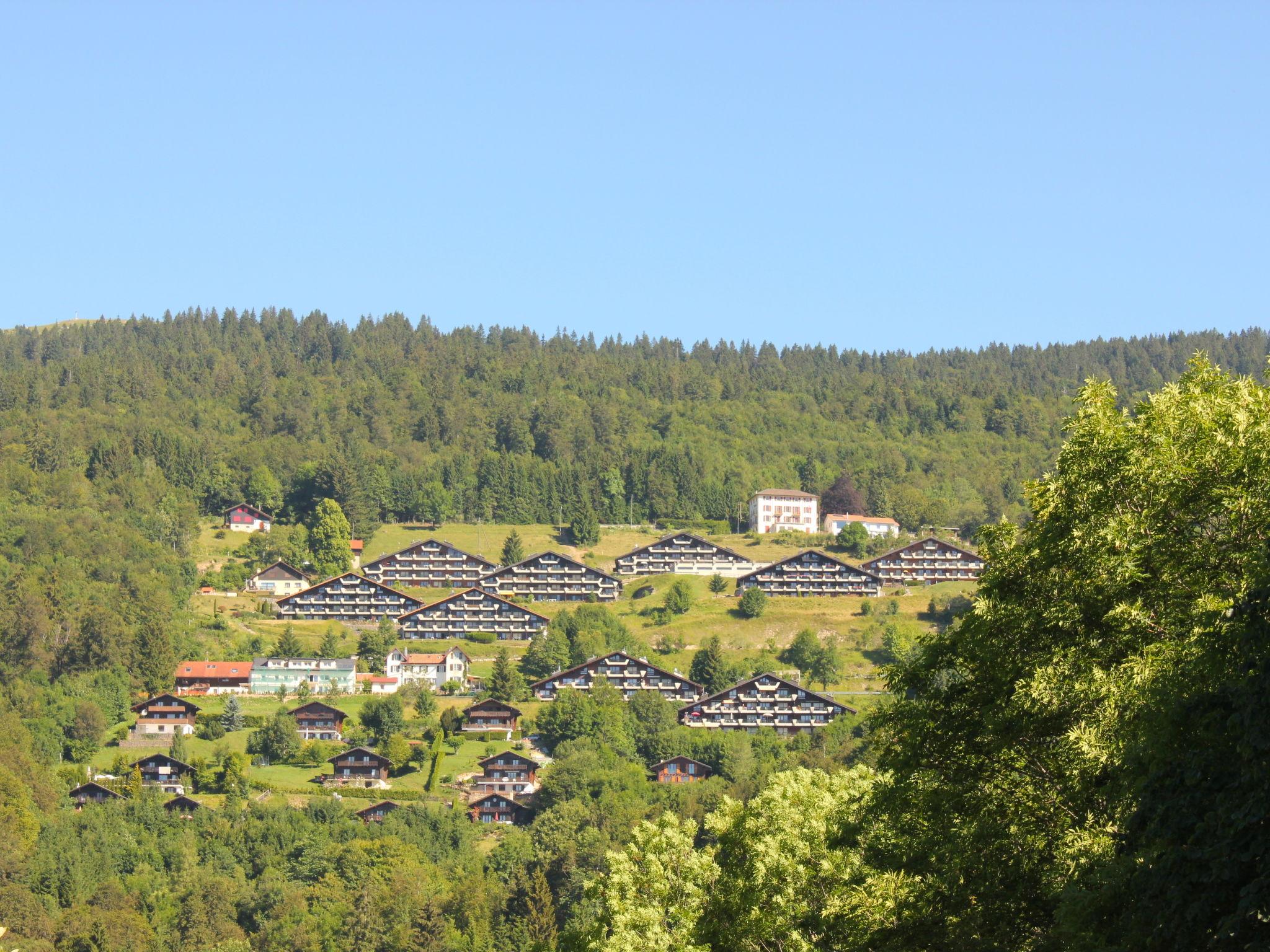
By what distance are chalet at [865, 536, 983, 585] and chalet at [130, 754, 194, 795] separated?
6818 centimetres

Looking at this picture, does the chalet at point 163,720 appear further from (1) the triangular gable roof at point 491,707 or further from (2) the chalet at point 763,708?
(2) the chalet at point 763,708

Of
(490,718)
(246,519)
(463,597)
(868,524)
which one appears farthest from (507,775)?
(246,519)

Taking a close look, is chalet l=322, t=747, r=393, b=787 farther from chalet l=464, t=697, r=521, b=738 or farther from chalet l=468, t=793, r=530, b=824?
chalet l=464, t=697, r=521, b=738

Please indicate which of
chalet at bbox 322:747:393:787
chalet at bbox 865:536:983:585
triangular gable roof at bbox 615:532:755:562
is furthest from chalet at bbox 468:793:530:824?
chalet at bbox 865:536:983:585

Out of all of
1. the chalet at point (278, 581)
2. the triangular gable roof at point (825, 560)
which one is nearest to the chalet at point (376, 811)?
the chalet at point (278, 581)

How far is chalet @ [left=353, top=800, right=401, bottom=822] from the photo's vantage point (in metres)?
101

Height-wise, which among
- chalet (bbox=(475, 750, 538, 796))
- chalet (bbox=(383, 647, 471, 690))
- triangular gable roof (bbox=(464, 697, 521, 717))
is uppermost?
chalet (bbox=(383, 647, 471, 690))

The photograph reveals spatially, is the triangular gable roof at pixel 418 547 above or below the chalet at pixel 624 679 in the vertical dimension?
above

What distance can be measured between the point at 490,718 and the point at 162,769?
22.0 meters

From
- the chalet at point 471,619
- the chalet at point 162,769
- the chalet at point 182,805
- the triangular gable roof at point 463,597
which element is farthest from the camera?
the triangular gable roof at point 463,597

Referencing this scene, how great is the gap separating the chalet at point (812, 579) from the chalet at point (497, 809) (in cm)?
4596

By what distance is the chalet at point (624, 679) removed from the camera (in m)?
124

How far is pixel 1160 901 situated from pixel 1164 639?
5.35 meters

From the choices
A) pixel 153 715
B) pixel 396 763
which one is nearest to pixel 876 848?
pixel 396 763
